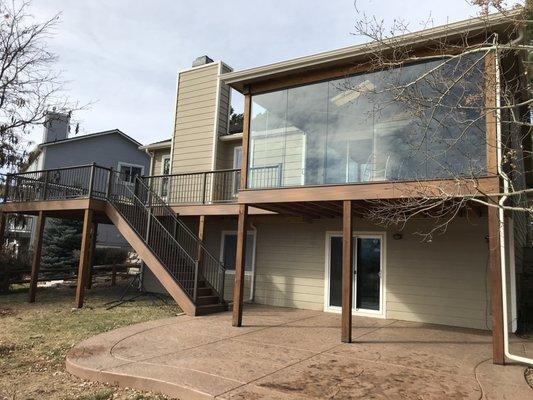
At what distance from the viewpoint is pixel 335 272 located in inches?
450

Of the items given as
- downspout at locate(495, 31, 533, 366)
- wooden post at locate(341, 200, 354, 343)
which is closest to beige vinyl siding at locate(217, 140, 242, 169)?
wooden post at locate(341, 200, 354, 343)

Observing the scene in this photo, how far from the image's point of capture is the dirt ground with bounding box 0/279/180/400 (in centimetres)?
530

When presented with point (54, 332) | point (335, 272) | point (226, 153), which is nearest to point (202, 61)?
point (226, 153)

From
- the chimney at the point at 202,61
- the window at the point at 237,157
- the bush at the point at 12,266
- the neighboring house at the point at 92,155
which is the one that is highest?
the chimney at the point at 202,61

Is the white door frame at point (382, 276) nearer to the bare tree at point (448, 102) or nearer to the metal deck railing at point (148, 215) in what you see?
the metal deck railing at point (148, 215)

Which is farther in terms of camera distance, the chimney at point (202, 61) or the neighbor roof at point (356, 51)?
the chimney at point (202, 61)

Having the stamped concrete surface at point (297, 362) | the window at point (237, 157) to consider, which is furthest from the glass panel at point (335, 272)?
the window at point (237, 157)

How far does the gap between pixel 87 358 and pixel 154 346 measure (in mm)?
1089

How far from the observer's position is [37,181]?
44.5 ft

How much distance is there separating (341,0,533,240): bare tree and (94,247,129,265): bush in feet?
57.1

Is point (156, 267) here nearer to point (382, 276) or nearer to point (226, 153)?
point (226, 153)

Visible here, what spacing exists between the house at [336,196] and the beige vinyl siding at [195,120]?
2.1 inches

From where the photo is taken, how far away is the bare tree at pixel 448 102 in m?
6.45

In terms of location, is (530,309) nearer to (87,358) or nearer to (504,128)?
(504,128)
